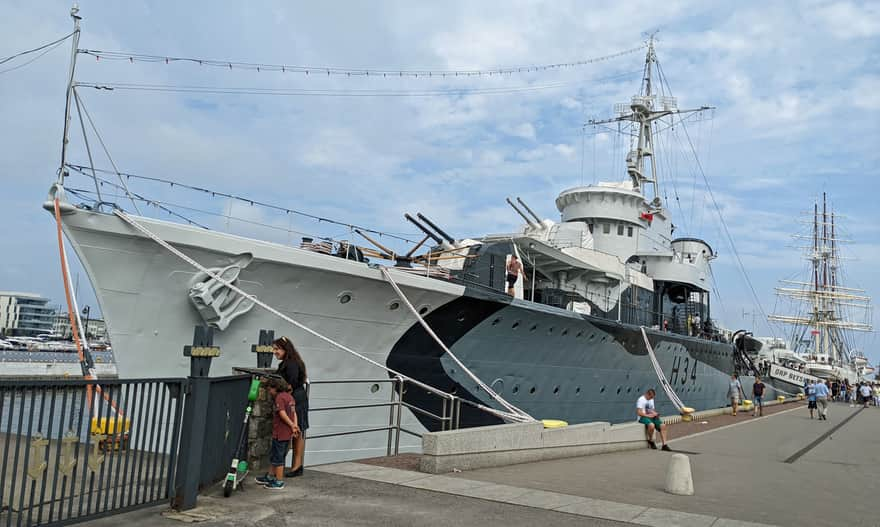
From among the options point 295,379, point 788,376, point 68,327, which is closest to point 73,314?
point 295,379

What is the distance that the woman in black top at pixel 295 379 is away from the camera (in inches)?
245

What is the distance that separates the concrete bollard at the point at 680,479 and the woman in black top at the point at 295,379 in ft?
12.7

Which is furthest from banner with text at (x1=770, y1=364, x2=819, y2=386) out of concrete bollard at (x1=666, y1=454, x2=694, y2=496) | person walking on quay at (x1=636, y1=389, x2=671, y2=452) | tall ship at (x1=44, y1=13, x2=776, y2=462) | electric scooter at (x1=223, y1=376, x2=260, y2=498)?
electric scooter at (x1=223, y1=376, x2=260, y2=498)

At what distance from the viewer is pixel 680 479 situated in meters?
7.00

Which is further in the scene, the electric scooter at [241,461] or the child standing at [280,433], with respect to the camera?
the child standing at [280,433]

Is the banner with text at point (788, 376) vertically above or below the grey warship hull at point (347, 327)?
below

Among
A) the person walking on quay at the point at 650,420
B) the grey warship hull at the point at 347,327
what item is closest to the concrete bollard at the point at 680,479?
the person walking on quay at the point at 650,420

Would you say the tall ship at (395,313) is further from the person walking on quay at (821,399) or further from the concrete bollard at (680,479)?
the person walking on quay at (821,399)

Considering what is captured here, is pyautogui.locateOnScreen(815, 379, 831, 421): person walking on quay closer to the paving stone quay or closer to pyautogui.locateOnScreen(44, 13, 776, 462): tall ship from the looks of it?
pyautogui.locateOnScreen(44, 13, 776, 462): tall ship

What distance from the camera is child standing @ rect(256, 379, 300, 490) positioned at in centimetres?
→ 605

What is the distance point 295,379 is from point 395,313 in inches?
219

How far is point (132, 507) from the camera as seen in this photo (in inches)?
187

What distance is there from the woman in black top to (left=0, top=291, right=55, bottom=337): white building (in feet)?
295

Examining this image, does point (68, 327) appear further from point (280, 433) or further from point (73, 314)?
point (280, 433)
